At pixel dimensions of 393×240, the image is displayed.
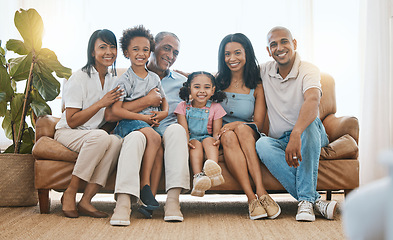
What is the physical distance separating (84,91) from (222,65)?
30.4 inches

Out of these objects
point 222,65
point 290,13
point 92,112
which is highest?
point 290,13

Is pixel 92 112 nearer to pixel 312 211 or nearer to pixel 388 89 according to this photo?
pixel 312 211

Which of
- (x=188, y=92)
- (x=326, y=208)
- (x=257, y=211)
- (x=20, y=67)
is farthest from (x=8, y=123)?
(x=326, y=208)

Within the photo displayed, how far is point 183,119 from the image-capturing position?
2299mm

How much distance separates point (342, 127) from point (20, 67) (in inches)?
72.1

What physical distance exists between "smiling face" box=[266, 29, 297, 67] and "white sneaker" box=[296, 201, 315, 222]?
75 cm

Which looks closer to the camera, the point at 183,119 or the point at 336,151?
the point at 336,151

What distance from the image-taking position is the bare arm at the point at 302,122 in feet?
6.40

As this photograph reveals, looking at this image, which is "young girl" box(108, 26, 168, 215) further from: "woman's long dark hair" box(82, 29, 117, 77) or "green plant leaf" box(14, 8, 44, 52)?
"green plant leaf" box(14, 8, 44, 52)

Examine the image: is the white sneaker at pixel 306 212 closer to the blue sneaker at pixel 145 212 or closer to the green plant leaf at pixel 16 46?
the blue sneaker at pixel 145 212

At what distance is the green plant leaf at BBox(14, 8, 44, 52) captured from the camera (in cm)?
243

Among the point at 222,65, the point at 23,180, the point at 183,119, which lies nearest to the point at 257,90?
the point at 222,65

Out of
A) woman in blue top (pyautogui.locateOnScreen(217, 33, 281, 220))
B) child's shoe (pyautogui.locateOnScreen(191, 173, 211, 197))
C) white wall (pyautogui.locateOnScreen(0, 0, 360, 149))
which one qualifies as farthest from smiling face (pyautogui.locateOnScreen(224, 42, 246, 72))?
white wall (pyautogui.locateOnScreen(0, 0, 360, 149))

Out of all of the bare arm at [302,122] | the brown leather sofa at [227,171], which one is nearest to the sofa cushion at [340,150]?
the brown leather sofa at [227,171]
